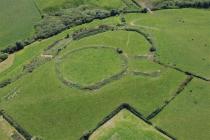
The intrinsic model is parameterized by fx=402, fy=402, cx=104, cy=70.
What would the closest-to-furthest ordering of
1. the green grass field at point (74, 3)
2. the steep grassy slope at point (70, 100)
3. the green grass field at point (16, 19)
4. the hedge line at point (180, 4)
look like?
the steep grassy slope at point (70, 100) < the green grass field at point (16, 19) < the hedge line at point (180, 4) < the green grass field at point (74, 3)

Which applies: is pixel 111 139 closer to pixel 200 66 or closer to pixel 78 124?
pixel 78 124

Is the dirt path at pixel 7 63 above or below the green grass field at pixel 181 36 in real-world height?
above

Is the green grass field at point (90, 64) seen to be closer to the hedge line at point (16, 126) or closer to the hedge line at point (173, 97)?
the hedge line at point (173, 97)

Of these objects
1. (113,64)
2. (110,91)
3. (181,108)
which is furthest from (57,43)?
(181,108)

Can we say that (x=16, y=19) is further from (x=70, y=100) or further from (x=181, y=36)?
(x=181, y=36)

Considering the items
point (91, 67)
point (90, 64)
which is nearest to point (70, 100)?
point (91, 67)

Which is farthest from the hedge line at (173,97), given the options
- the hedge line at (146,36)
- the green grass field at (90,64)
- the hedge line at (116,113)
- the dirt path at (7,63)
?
the dirt path at (7,63)
